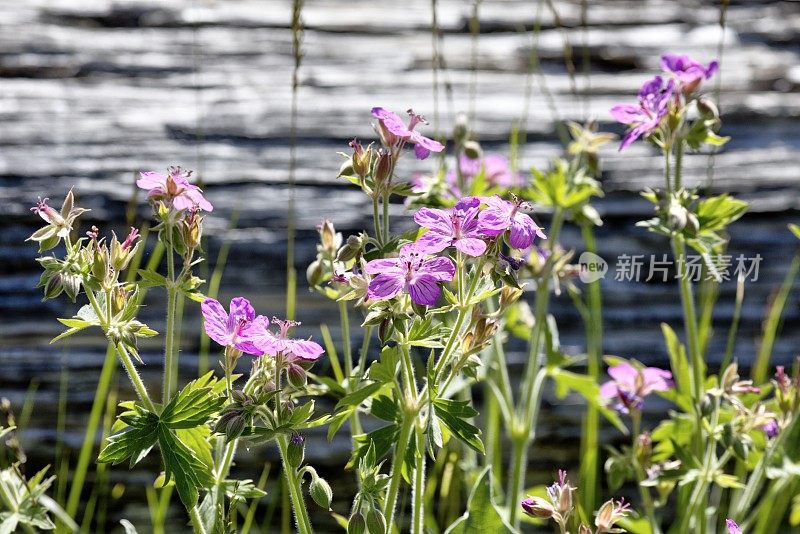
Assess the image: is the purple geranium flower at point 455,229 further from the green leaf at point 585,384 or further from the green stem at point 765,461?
the green leaf at point 585,384

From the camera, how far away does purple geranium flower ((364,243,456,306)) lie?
1.38 m

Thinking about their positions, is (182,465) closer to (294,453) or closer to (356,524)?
(294,453)

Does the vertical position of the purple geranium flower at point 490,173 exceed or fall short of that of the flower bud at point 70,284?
it falls short

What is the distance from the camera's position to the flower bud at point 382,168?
1556mm

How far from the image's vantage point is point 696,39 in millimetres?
3422

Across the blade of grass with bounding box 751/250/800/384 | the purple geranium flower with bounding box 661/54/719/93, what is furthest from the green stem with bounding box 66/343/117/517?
the blade of grass with bounding box 751/250/800/384

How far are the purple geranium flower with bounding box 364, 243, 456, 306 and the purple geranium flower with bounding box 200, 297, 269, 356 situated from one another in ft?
0.65

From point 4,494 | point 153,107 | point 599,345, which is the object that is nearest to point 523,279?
point 599,345

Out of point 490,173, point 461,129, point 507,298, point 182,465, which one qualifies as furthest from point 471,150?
point 182,465

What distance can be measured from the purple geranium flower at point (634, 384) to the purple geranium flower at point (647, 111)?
0.56 metres

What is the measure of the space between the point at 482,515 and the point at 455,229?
0.53m

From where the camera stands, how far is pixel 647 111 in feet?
6.28

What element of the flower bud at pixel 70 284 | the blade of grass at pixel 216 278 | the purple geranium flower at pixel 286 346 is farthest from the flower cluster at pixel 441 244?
the blade of grass at pixel 216 278

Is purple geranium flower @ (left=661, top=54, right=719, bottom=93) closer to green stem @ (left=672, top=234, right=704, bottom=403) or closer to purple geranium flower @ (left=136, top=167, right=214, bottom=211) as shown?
green stem @ (left=672, top=234, right=704, bottom=403)
